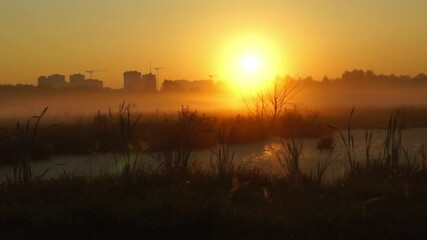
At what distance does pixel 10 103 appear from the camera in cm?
6531

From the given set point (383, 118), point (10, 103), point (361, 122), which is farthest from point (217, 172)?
point (10, 103)

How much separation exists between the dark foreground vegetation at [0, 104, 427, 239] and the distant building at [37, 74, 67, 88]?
215 feet

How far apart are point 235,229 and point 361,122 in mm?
29818

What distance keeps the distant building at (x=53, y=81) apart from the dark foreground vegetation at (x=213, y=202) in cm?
6562

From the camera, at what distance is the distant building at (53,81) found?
7419 cm

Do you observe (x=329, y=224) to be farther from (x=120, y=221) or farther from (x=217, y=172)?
(x=217, y=172)

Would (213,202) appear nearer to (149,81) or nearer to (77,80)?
(149,81)

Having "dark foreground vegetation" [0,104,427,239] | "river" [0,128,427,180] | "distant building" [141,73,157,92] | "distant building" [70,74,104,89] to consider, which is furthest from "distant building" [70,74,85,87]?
"dark foreground vegetation" [0,104,427,239]

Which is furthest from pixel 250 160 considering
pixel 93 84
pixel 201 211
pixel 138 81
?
pixel 93 84

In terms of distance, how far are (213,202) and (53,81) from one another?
2923 inches

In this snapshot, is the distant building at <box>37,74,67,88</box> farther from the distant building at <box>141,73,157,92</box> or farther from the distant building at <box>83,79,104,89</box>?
the distant building at <box>141,73,157,92</box>

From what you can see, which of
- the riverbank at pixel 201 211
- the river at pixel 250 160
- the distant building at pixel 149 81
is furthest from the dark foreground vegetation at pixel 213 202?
the distant building at pixel 149 81

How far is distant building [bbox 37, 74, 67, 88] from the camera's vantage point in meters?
74.2

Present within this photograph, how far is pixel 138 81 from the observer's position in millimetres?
63312
